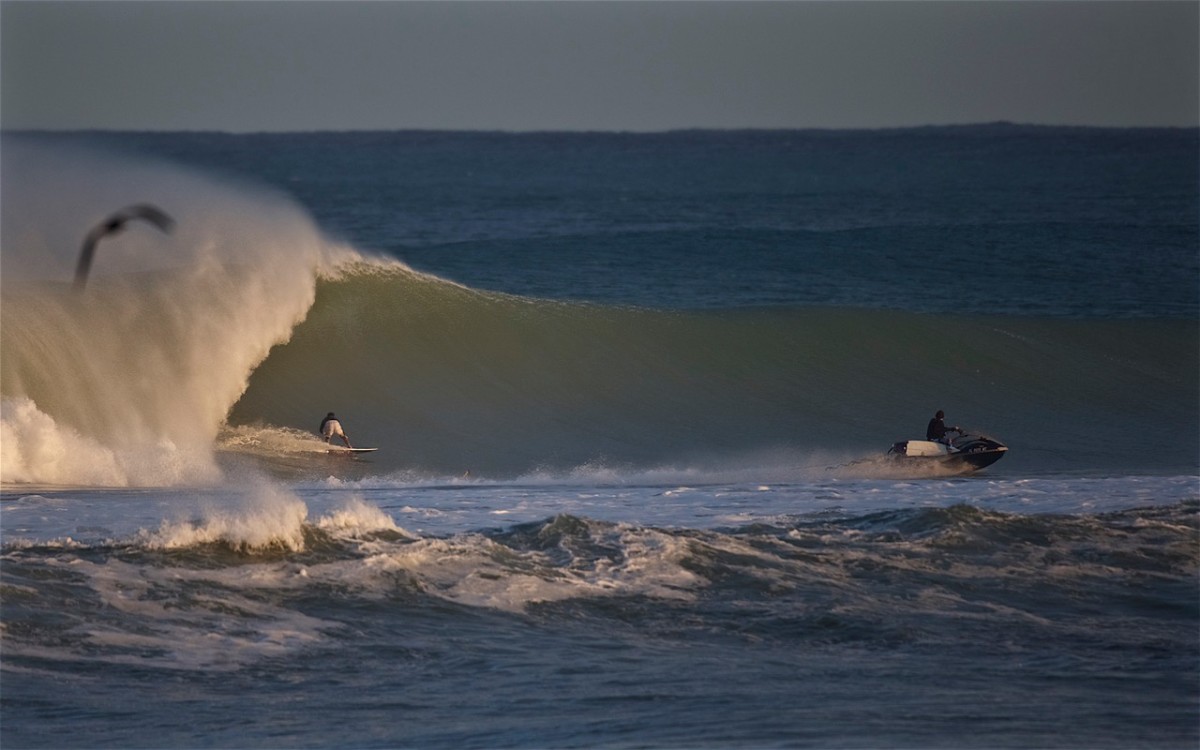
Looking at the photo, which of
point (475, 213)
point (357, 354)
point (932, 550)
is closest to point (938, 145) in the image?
point (475, 213)

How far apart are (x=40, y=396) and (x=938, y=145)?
362 ft

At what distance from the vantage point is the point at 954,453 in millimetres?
17516

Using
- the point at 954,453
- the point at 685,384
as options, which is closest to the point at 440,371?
the point at 685,384

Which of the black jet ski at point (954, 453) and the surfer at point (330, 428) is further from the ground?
the surfer at point (330, 428)

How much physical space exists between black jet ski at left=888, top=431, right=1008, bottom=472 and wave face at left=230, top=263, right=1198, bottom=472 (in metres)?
1.34

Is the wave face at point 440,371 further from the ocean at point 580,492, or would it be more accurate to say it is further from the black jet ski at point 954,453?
the black jet ski at point 954,453

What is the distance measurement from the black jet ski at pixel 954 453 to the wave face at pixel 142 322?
24.7 feet

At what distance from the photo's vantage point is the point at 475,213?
65375 millimetres

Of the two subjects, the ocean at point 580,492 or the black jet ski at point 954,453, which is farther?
the black jet ski at point 954,453

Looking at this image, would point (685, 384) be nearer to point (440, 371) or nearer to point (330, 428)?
point (440, 371)

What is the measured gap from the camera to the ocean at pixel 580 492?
9.01 meters

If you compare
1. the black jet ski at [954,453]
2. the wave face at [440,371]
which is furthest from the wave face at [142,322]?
the black jet ski at [954,453]

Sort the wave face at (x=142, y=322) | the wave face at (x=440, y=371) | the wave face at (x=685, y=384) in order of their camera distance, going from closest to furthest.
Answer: the wave face at (x=142, y=322)
the wave face at (x=440, y=371)
the wave face at (x=685, y=384)

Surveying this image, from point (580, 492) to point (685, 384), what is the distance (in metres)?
7.85
